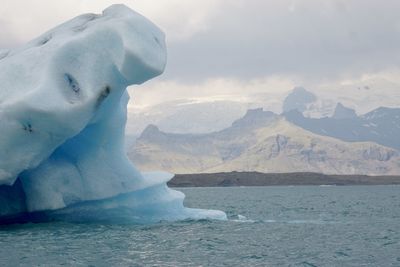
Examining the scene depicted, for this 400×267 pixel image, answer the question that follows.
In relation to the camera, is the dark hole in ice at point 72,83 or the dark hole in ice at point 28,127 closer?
the dark hole in ice at point 28,127

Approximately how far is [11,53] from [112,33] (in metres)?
5.13

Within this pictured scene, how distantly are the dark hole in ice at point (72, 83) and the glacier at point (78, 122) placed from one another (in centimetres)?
3

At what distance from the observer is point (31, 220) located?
28.5m

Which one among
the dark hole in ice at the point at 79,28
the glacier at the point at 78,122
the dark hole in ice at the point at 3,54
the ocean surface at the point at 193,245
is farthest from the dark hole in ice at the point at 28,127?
the dark hole in ice at the point at 3,54

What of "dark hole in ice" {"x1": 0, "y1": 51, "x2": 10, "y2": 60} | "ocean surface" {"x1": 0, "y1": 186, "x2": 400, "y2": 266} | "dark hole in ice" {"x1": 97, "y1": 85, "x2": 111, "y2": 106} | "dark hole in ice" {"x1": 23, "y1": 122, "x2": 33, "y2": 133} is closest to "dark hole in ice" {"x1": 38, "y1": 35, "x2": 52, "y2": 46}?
"dark hole in ice" {"x1": 0, "y1": 51, "x2": 10, "y2": 60}

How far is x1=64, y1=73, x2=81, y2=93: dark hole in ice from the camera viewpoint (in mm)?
24003

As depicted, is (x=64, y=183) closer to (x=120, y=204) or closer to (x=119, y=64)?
(x=120, y=204)

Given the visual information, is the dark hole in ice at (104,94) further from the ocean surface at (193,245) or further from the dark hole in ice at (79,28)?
the ocean surface at (193,245)

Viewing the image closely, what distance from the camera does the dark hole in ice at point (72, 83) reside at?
2400 cm

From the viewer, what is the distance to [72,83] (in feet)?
79.2

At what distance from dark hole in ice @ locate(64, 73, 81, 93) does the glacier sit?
34 mm

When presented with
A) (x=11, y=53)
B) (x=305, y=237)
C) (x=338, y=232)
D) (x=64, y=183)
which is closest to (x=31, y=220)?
(x=64, y=183)

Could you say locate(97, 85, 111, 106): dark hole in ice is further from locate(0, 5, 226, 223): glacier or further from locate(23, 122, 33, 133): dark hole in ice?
locate(23, 122, 33, 133): dark hole in ice

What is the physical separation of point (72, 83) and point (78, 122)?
4.56 feet
